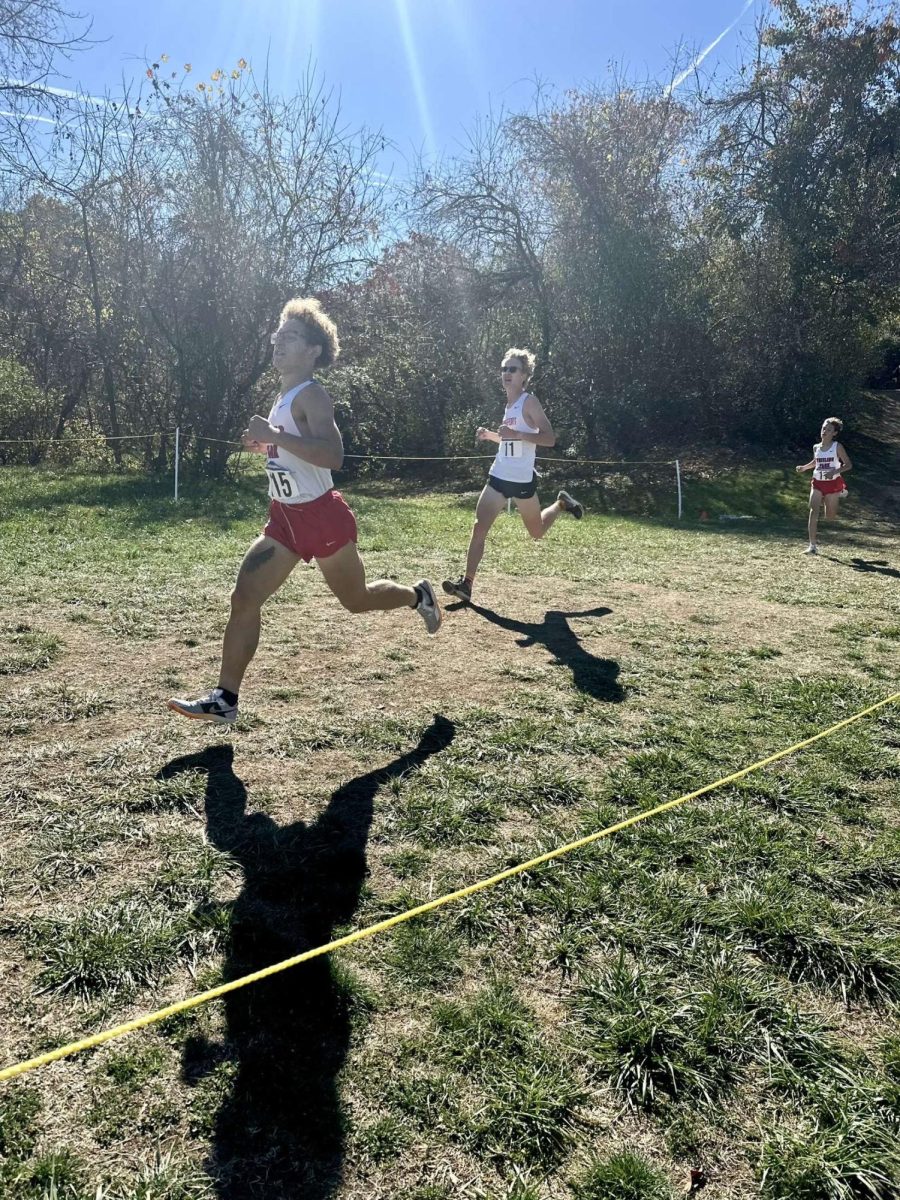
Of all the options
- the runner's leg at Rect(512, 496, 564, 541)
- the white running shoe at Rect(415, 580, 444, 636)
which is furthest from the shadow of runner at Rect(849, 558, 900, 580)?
the white running shoe at Rect(415, 580, 444, 636)

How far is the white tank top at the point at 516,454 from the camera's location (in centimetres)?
685

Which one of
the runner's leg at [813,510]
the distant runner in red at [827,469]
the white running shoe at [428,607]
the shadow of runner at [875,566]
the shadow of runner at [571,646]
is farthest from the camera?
the runner's leg at [813,510]

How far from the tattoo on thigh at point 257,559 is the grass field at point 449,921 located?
84 cm

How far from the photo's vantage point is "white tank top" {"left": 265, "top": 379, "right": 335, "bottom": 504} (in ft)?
12.9

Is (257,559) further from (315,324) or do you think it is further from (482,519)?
(482,519)

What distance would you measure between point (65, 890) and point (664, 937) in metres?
2.01

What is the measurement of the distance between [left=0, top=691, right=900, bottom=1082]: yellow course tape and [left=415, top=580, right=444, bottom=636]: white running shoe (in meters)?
2.24

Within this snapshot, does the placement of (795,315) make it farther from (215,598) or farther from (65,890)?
(65,890)

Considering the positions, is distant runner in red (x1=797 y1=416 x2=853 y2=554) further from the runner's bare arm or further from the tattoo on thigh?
the tattoo on thigh

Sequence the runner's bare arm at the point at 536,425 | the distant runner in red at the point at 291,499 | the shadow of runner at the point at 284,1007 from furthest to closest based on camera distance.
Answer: the runner's bare arm at the point at 536,425, the distant runner in red at the point at 291,499, the shadow of runner at the point at 284,1007

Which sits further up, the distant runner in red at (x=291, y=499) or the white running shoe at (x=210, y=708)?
the distant runner in red at (x=291, y=499)

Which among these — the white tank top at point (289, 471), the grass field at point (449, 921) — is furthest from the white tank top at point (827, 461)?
the white tank top at point (289, 471)

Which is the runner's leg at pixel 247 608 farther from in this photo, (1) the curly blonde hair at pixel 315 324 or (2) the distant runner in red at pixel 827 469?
(2) the distant runner in red at pixel 827 469

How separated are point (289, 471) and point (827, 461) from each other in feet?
27.4
